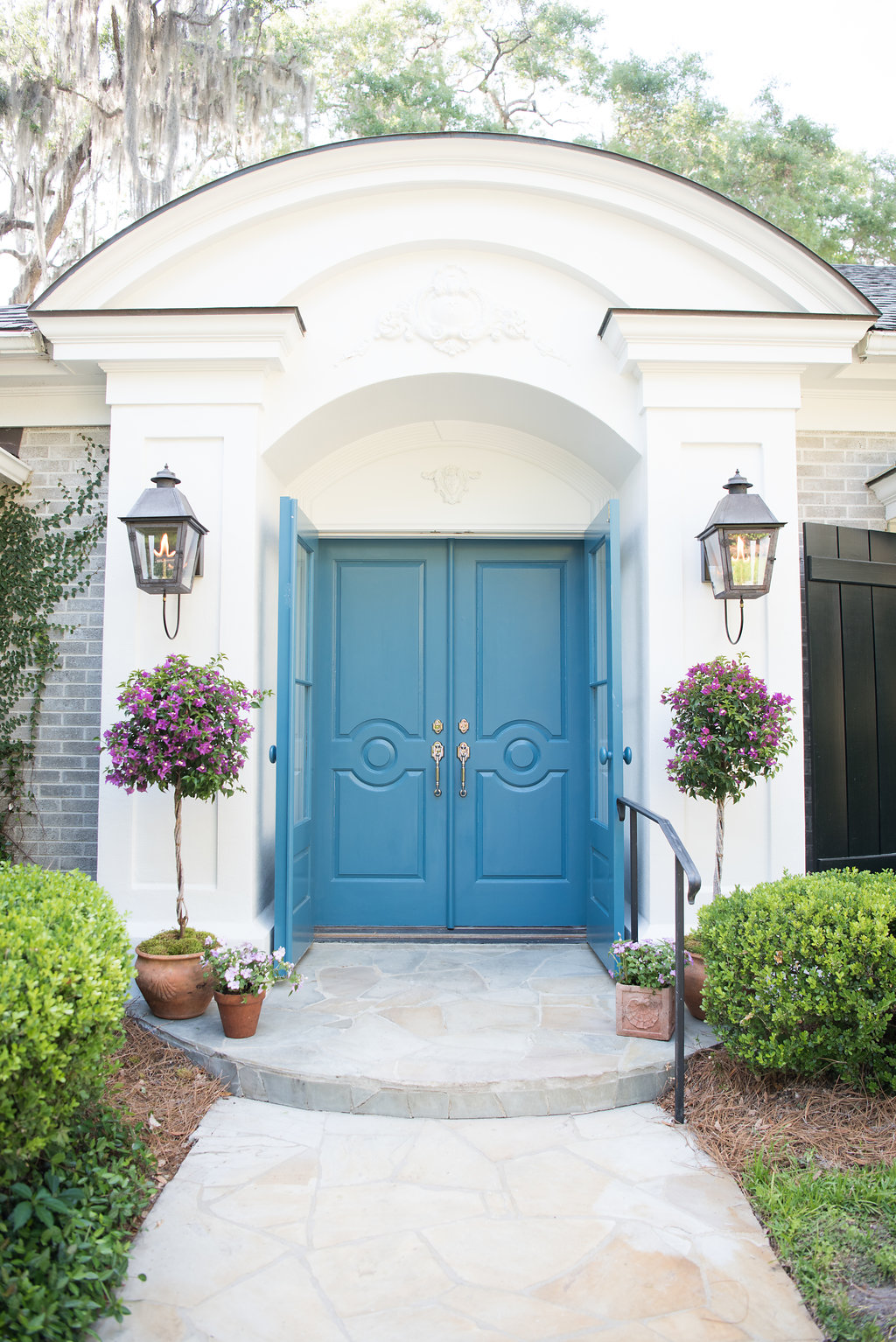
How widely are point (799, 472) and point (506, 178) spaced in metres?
2.13

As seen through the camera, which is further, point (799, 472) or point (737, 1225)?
point (799, 472)

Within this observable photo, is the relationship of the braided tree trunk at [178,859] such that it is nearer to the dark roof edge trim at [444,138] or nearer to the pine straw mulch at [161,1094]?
the pine straw mulch at [161,1094]

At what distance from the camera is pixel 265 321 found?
402 centimetres

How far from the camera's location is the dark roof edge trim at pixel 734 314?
4.02 m

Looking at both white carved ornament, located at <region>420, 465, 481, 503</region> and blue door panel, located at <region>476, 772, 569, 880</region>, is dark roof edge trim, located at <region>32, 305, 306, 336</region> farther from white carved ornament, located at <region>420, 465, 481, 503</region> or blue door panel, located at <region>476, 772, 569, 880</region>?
blue door panel, located at <region>476, 772, 569, 880</region>

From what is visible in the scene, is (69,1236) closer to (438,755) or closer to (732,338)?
(438,755)

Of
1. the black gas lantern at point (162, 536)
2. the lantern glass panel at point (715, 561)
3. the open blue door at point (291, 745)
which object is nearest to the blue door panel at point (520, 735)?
the open blue door at point (291, 745)

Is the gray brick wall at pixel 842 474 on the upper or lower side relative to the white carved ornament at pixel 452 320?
lower

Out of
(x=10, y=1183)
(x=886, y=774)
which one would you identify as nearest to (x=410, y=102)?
(x=886, y=774)

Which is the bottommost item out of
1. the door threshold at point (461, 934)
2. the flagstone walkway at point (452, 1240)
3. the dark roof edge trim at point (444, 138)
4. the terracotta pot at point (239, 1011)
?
the flagstone walkway at point (452, 1240)

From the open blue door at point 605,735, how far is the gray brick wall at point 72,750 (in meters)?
2.63

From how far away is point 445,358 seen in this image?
168 inches

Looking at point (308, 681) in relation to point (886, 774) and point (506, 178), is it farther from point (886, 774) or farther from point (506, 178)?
point (886, 774)

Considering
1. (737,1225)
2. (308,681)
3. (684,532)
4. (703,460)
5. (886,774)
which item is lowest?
(737,1225)
